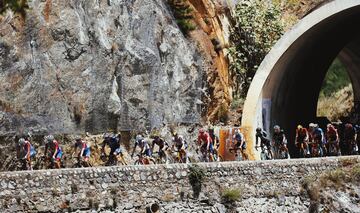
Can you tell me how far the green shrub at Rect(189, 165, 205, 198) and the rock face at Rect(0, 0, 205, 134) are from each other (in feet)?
22.3

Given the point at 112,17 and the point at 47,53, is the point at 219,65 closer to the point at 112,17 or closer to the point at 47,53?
the point at 112,17

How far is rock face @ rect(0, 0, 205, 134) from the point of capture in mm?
26844

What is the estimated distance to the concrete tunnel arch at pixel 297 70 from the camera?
3353 centimetres

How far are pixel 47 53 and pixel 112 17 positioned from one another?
339 centimetres

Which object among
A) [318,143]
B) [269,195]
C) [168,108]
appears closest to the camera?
[269,195]

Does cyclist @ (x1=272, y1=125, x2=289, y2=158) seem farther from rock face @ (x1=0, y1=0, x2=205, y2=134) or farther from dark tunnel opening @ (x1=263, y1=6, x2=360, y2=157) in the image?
dark tunnel opening @ (x1=263, y1=6, x2=360, y2=157)

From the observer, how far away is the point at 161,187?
2158cm

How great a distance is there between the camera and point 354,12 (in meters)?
35.6

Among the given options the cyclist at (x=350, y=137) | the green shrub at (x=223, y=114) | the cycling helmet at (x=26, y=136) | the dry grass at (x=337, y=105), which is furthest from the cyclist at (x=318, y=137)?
the dry grass at (x=337, y=105)

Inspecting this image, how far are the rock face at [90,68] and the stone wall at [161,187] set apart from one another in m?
6.77

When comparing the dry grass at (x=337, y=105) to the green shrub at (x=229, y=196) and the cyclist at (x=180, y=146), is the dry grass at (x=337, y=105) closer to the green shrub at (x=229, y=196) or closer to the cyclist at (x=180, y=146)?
the cyclist at (x=180, y=146)

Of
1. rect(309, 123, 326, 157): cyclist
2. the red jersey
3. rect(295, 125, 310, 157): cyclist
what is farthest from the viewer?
rect(295, 125, 310, 157): cyclist

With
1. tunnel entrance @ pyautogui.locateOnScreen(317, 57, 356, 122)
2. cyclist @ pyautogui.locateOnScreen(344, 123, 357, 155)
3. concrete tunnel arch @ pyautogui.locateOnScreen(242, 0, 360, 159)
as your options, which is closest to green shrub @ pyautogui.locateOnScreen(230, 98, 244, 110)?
concrete tunnel arch @ pyautogui.locateOnScreen(242, 0, 360, 159)

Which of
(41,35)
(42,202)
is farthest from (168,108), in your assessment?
(42,202)
